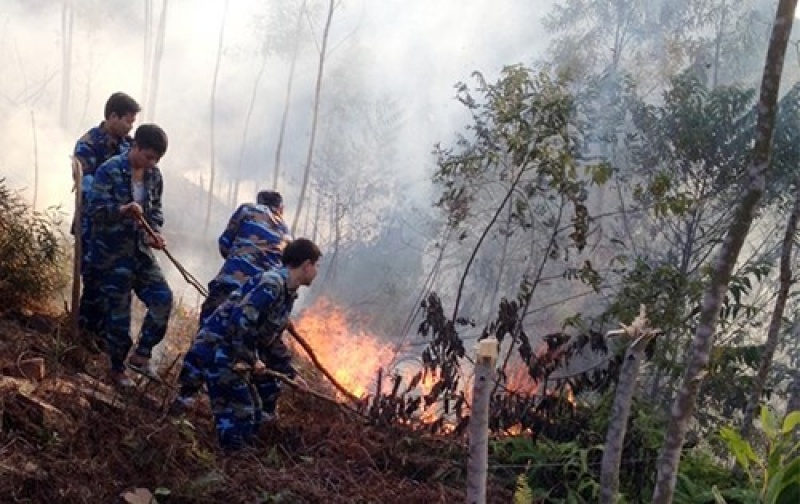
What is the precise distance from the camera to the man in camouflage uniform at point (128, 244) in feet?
16.1

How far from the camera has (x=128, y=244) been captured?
5.04m

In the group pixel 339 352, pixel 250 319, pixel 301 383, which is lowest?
pixel 250 319

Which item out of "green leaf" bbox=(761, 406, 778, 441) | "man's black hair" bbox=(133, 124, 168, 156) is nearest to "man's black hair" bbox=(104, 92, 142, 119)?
"man's black hair" bbox=(133, 124, 168, 156)

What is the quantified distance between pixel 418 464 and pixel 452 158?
3464mm

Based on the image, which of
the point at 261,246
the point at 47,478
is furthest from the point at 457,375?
the point at 47,478

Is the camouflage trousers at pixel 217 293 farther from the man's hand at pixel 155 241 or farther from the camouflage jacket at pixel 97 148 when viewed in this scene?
the camouflage jacket at pixel 97 148

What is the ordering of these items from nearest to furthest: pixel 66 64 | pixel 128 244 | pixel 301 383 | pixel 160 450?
pixel 160 450 < pixel 128 244 < pixel 301 383 < pixel 66 64

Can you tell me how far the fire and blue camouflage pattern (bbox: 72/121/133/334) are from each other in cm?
620

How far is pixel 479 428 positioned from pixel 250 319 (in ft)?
6.72

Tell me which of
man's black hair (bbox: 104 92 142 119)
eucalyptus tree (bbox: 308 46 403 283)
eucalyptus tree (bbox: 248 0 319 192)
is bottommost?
man's black hair (bbox: 104 92 142 119)

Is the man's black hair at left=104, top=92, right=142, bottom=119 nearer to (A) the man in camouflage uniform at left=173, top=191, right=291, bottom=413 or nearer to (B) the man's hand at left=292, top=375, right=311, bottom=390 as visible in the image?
(A) the man in camouflage uniform at left=173, top=191, right=291, bottom=413

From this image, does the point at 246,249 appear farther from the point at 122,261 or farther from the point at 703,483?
the point at 703,483

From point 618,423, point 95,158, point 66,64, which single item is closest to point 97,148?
point 95,158

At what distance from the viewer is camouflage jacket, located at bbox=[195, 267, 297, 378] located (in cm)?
439
